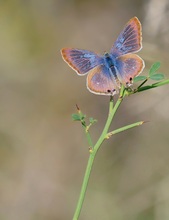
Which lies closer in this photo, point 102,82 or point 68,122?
point 102,82

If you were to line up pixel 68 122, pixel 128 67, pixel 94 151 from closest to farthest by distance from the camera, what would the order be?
pixel 94 151 < pixel 128 67 < pixel 68 122

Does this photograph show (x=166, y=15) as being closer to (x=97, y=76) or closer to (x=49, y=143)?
(x=49, y=143)

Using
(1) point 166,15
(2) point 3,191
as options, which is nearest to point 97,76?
(1) point 166,15

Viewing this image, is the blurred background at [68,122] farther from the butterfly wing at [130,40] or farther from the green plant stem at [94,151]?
the green plant stem at [94,151]

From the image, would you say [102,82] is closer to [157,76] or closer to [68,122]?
[157,76]

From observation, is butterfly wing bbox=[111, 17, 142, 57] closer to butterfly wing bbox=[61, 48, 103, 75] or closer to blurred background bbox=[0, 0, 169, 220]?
butterfly wing bbox=[61, 48, 103, 75]

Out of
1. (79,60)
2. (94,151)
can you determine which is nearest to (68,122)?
(79,60)

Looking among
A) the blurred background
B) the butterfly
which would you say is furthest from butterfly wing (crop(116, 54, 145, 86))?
the blurred background
